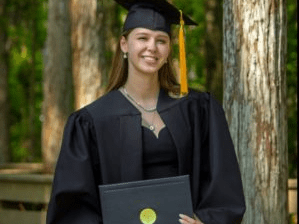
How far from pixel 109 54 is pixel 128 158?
978cm

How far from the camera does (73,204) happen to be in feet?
13.1

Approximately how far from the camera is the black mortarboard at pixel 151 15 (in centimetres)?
403

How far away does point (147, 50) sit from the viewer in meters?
3.92

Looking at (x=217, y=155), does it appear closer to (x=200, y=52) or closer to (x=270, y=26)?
(x=270, y=26)

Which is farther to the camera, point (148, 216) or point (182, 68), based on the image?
point (182, 68)

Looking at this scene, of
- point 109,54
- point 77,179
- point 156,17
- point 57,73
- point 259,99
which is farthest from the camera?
point 109,54

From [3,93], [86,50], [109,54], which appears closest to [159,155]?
[86,50]

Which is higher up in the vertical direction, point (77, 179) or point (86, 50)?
point (86, 50)

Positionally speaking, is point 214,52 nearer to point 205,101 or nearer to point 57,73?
point 57,73

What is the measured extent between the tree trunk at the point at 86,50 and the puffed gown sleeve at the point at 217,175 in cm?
557

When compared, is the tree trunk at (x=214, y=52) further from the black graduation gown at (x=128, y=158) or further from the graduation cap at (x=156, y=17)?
the black graduation gown at (x=128, y=158)

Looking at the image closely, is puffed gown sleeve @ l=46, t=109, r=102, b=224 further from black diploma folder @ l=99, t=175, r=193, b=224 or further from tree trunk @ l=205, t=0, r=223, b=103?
tree trunk @ l=205, t=0, r=223, b=103

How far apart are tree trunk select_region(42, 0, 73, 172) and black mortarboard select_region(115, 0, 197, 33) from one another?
8.60 m

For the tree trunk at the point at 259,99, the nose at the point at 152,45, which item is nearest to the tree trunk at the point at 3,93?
the tree trunk at the point at 259,99
